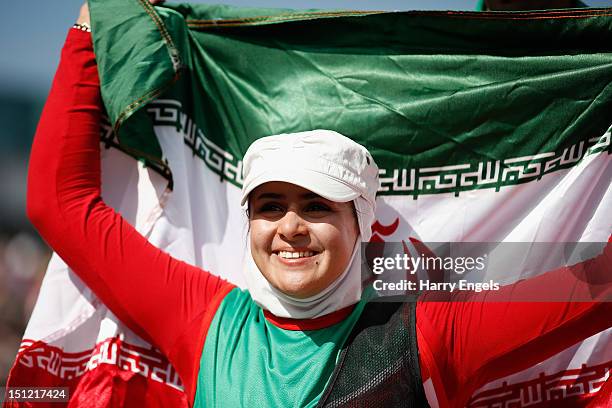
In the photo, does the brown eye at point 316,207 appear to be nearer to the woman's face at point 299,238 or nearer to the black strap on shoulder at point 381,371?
the woman's face at point 299,238

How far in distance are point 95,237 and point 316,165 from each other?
0.86 metres

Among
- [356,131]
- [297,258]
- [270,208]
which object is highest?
[356,131]

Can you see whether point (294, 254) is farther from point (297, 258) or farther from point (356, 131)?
point (356, 131)

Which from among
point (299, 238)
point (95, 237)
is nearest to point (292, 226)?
point (299, 238)

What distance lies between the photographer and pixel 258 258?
2484 millimetres

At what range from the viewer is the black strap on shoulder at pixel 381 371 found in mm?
2295

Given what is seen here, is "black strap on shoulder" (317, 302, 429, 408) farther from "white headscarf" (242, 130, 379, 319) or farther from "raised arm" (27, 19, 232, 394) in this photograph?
"raised arm" (27, 19, 232, 394)

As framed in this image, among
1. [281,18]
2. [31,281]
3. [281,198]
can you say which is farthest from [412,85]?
[31,281]

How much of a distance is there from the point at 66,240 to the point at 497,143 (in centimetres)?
160

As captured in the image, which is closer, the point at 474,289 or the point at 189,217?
the point at 474,289

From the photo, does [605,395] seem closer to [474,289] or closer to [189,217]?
[474,289]

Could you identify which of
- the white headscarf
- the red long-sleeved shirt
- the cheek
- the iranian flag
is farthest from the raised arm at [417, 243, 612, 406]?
the cheek

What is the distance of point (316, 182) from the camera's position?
2.38 metres

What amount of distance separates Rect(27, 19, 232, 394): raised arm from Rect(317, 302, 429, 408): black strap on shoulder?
52cm
